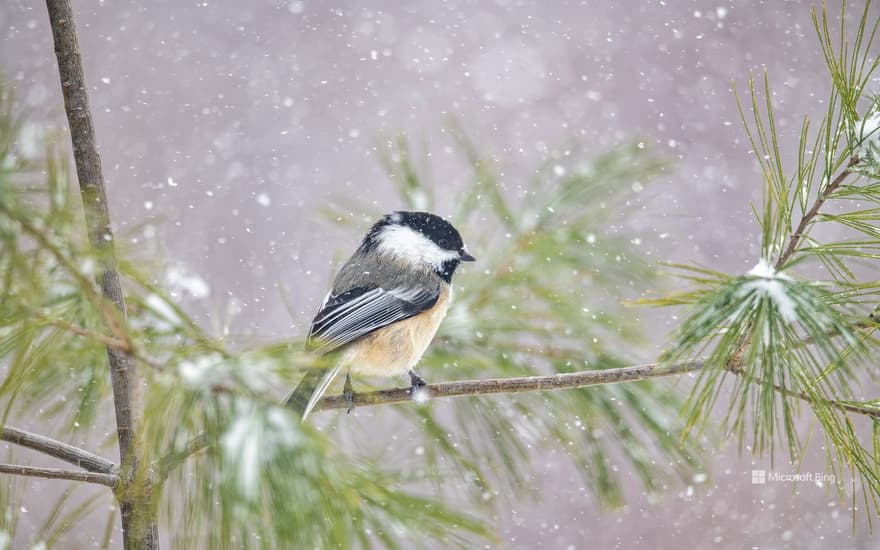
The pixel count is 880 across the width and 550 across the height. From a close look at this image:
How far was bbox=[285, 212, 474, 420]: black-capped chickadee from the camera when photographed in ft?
3.82

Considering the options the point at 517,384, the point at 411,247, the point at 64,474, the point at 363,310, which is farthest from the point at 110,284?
the point at 411,247

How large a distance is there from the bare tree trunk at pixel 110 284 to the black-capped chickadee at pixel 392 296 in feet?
1.15

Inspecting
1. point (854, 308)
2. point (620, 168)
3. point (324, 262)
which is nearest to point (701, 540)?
point (324, 262)

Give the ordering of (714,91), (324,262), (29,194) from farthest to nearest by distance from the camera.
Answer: (714,91) < (324,262) < (29,194)

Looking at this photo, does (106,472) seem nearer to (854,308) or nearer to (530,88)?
(854,308)

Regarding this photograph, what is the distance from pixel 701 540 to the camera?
2738 millimetres

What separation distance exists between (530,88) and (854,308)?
3.00m

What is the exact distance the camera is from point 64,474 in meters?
0.67

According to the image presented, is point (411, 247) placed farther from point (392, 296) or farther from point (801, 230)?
point (801, 230)

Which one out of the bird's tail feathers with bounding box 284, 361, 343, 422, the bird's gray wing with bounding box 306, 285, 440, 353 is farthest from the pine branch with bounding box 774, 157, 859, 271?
the bird's gray wing with bounding box 306, 285, 440, 353

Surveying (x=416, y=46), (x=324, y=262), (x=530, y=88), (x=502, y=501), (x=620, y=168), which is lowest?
(x=502, y=501)

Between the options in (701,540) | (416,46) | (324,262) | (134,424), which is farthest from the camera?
(416,46)

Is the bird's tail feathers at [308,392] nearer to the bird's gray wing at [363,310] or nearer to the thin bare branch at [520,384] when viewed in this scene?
the thin bare branch at [520,384]

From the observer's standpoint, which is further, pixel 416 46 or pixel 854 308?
pixel 416 46
